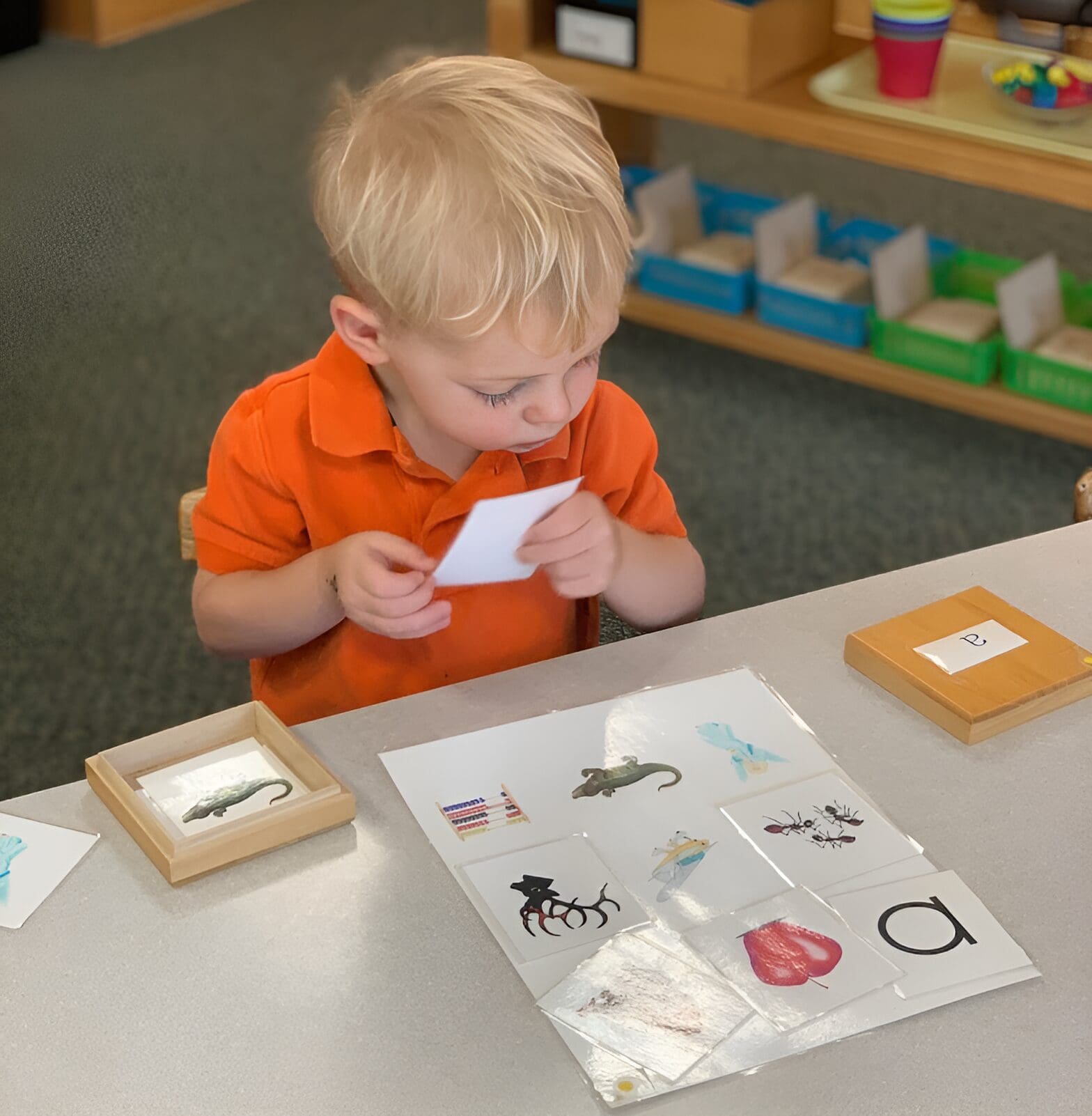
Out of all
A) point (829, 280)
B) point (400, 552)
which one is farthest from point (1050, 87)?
point (400, 552)

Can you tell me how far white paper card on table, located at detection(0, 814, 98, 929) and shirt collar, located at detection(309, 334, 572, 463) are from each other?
341 millimetres

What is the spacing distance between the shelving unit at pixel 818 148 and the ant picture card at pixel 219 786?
173cm

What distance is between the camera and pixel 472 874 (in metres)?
0.85

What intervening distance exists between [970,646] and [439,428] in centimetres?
39

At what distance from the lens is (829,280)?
2684 mm

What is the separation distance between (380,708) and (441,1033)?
0.28 meters

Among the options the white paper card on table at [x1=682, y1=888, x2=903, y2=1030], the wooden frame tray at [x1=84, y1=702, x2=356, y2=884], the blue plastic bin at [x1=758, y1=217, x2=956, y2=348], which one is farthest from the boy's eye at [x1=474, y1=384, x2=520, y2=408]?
the blue plastic bin at [x1=758, y1=217, x2=956, y2=348]

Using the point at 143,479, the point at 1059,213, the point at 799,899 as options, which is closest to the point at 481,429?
the point at 799,899

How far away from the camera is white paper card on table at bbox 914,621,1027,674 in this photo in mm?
1000

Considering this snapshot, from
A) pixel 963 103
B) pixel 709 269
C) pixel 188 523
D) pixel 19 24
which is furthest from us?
pixel 709 269

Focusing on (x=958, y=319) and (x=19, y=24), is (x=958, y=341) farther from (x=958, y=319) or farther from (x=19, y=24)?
(x=19, y=24)

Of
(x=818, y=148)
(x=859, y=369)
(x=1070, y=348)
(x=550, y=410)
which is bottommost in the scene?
(x=859, y=369)

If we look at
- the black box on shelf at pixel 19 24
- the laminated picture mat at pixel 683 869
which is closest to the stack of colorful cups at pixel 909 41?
the black box on shelf at pixel 19 24

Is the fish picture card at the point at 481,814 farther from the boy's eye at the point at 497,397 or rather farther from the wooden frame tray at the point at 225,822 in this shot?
the boy's eye at the point at 497,397
